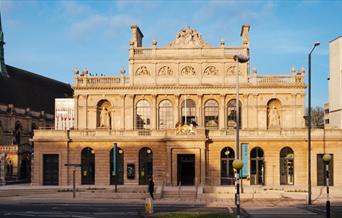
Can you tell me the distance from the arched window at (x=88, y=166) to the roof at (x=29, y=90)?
25.7m

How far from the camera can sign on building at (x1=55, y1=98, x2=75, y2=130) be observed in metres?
66.8

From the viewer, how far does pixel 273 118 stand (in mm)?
64812

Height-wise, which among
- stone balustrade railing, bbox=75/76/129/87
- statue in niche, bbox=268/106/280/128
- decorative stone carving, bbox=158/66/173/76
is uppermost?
decorative stone carving, bbox=158/66/173/76

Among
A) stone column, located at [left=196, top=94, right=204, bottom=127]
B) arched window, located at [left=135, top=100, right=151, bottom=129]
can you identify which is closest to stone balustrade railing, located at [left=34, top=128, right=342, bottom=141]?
arched window, located at [left=135, top=100, right=151, bottom=129]

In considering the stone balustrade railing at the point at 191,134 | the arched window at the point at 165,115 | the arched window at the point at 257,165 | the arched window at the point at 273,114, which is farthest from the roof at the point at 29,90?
the arched window at the point at 257,165

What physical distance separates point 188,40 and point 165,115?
31.2 feet

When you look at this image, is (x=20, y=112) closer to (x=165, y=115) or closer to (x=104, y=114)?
(x=104, y=114)

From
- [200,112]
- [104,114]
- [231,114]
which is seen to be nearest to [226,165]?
[231,114]

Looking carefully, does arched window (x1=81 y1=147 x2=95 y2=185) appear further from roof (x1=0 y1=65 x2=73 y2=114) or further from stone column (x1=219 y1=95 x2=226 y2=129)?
roof (x1=0 y1=65 x2=73 y2=114)

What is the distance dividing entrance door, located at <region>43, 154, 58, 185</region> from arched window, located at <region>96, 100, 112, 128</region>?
24.1ft

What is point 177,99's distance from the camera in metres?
65.4

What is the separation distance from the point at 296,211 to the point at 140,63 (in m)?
34.9

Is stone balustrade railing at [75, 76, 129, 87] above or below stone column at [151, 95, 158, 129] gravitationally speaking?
above

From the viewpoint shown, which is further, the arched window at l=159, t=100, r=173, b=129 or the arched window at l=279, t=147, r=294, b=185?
the arched window at l=159, t=100, r=173, b=129
